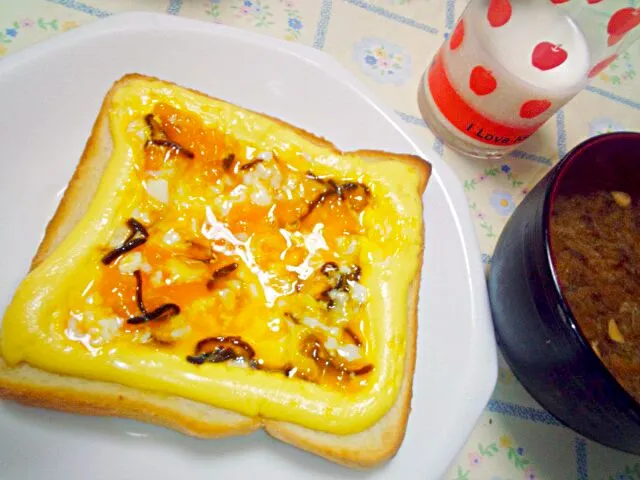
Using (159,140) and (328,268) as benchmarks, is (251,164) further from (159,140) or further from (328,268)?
(328,268)

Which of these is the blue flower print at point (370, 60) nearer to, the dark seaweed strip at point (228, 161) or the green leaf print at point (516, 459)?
the dark seaweed strip at point (228, 161)

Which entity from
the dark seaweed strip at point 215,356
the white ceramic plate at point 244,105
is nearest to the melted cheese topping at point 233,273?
the dark seaweed strip at point 215,356

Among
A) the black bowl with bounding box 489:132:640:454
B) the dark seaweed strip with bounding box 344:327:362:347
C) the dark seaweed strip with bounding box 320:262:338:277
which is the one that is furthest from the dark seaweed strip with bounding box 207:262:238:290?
the black bowl with bounding box 489:132:640:454

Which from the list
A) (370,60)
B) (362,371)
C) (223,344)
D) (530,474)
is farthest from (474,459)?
(370,60)

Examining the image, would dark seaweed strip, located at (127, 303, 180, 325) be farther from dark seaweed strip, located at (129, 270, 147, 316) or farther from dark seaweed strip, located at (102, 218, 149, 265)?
dark seaweed strip, located at (102, 218, 149, 265)

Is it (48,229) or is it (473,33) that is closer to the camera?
(48,229)

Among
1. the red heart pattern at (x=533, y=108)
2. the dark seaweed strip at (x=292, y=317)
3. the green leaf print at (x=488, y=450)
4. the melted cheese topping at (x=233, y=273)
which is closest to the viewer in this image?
the melted cheese topping at (x=233, y=273)

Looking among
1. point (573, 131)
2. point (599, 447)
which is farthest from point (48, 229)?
point (573, 131)

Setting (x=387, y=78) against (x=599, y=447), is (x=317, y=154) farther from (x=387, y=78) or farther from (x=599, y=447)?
(x=599, y=447)
